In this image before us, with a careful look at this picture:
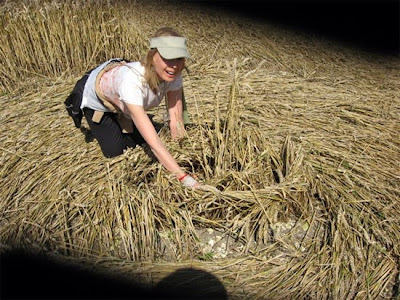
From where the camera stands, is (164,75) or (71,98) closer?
(164,75)

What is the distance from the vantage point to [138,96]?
59.7 inches

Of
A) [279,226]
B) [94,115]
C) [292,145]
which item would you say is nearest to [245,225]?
[279,226]

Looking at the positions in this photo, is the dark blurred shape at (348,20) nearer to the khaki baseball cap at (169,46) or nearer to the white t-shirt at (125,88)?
the white t-shirt at (125,88)

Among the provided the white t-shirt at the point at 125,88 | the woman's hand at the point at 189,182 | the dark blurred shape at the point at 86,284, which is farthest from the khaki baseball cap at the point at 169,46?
the dark blurred shape at the point at 86,284

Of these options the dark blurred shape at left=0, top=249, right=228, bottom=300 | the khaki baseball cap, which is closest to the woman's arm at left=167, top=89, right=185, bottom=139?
the khaki baseball cap

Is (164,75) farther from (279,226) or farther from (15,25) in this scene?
(15,25)

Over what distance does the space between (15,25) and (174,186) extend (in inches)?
84.9

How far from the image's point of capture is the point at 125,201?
1.64 m

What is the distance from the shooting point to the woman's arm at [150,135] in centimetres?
153

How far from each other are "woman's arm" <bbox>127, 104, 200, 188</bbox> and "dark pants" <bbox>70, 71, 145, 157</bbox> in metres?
0.44

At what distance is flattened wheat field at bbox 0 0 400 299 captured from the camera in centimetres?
151

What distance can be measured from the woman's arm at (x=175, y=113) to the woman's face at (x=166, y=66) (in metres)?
0.26

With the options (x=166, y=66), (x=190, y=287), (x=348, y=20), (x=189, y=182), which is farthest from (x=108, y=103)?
(x=348, y=20)

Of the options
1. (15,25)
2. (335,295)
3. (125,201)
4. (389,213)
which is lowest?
(335,295)
